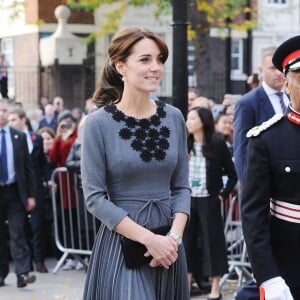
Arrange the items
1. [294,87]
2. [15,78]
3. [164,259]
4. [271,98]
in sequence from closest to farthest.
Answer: [294,87] < [164,259] < [271,98] < [15,78]

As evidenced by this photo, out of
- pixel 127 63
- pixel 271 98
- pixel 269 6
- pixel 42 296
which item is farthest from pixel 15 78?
pixel 127 63

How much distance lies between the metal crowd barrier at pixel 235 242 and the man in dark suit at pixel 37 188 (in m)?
2.27

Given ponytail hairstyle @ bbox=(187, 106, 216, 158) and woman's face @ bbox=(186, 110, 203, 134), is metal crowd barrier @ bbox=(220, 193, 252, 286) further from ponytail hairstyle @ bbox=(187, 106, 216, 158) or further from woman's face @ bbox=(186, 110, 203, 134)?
woman's face @ bbox=(186, 110, 203, 134)

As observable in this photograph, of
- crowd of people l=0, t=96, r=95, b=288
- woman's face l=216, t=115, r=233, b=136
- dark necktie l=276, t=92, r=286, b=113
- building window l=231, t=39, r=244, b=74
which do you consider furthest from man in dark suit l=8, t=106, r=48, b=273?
building window l=231, t=39, r=244, b=74

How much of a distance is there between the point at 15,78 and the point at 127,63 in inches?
923

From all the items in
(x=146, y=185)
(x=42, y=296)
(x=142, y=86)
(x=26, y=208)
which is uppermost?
(x=142, y=86)

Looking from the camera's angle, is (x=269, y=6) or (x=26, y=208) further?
(x=269, y=6)

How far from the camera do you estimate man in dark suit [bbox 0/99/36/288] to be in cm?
928

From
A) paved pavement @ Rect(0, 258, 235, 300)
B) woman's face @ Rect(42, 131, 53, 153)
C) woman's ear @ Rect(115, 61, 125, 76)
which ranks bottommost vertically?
paved pavement @ Rect(0, 258, 235, 300)

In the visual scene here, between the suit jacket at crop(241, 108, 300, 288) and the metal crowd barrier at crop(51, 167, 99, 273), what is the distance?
→ 6.26 meters

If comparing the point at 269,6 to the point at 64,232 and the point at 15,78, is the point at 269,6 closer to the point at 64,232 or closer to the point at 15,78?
the point at 15,78

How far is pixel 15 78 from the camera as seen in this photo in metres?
27.4

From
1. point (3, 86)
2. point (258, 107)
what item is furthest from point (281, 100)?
point (3, 86)

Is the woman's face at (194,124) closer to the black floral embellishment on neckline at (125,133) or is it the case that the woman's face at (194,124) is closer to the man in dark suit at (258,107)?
the man in dark suit at (258,107)
